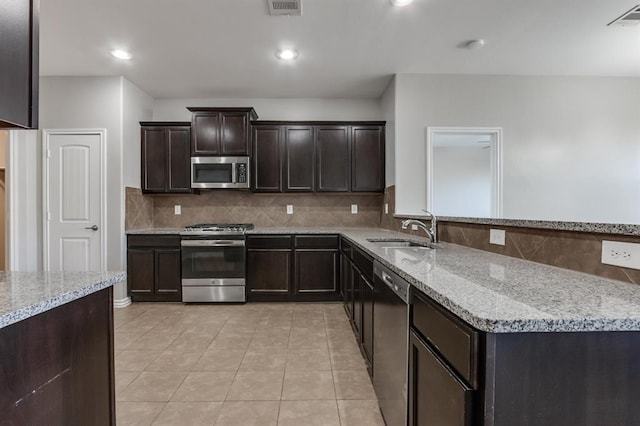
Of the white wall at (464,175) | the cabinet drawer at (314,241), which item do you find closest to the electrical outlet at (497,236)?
the cabinet drawer at (314,241)

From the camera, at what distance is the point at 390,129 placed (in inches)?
154

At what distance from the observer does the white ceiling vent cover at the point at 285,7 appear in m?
2.36

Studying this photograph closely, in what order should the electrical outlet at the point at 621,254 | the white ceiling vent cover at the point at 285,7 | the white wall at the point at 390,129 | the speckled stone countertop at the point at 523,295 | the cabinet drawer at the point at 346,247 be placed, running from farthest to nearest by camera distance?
the white wall at the point at 390,129 → the cabinet drawer at the point at 346,247 → the white ceiling vent cover at the point at 285,7 → the electrical outlet at the point at 621,254 → the speckled stone countertop at the point at 523,295

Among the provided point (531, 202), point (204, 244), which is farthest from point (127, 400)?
point (531, 202)

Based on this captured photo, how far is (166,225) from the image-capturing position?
4496mm

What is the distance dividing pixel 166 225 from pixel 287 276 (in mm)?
1976

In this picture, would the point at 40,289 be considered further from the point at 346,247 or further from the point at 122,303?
the point at 122,303

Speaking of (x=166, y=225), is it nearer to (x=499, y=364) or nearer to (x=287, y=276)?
(x=287, y=276)

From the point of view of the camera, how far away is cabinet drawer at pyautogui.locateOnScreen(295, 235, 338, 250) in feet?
12.7

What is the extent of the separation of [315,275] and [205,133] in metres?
2.27

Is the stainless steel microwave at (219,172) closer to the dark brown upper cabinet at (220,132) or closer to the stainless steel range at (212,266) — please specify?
the dark brown upper cabinet at (220,132)

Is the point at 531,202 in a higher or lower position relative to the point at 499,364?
higher

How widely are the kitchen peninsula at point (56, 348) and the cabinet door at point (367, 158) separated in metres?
3.25

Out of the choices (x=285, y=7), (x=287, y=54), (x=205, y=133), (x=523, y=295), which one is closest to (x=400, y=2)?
(x=285, y=7)
